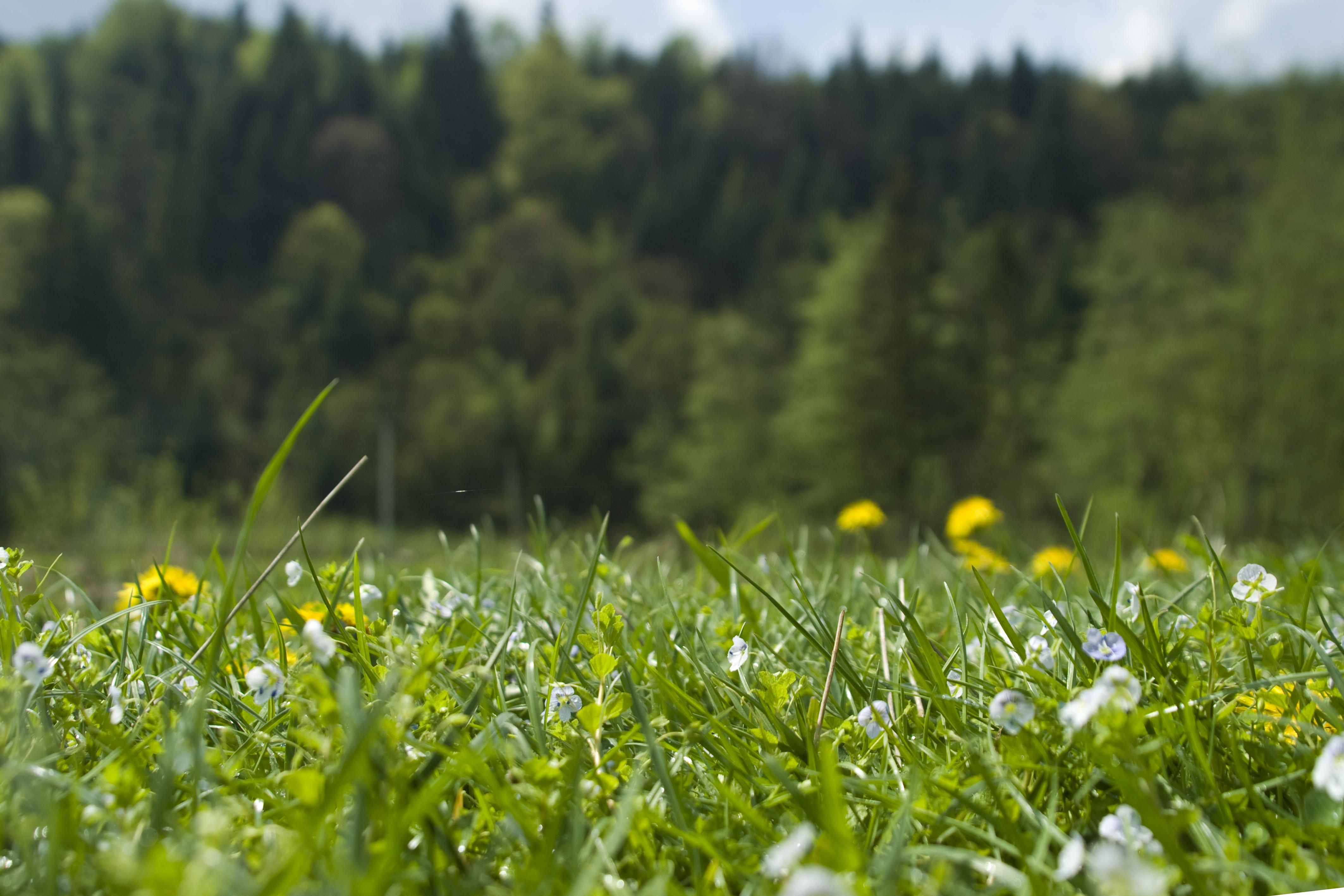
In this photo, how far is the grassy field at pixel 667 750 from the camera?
593 millimetres

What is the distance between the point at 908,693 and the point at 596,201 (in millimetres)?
59839

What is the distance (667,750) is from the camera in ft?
2.89

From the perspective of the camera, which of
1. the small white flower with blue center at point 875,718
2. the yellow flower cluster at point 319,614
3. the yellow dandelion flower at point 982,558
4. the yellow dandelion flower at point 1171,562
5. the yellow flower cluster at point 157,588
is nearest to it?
the small white flower with blue center at point 875,718

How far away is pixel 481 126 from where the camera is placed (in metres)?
56.1

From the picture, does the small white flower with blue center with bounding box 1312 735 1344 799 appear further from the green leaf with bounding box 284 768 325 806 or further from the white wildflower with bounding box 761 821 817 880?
the green leaf with bounding box 284 768 325 806

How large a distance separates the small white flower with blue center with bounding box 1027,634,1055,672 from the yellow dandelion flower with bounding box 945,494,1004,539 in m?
2.47

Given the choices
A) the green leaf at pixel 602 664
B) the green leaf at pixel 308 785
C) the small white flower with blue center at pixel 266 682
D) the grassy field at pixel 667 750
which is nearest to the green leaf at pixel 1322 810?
the grassy field at pixel 667 750

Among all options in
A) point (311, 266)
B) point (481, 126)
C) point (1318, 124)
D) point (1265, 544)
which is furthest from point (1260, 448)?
point (481, 126)

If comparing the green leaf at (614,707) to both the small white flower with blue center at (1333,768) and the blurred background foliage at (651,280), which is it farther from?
the small white flower with blue center at (1333,768)

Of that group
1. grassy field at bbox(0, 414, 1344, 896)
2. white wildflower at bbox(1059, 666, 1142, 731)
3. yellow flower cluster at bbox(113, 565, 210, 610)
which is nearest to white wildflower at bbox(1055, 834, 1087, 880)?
grassy field at bbox(0, 414, 1344, 896)

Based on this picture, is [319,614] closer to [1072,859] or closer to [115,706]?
[115,706]

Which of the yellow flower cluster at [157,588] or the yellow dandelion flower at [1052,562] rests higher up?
the yellow flower cluster at [157,588]

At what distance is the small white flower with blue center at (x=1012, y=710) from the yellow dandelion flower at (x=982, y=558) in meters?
0.51

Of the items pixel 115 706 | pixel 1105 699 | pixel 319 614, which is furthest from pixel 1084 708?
pixel 319 614
